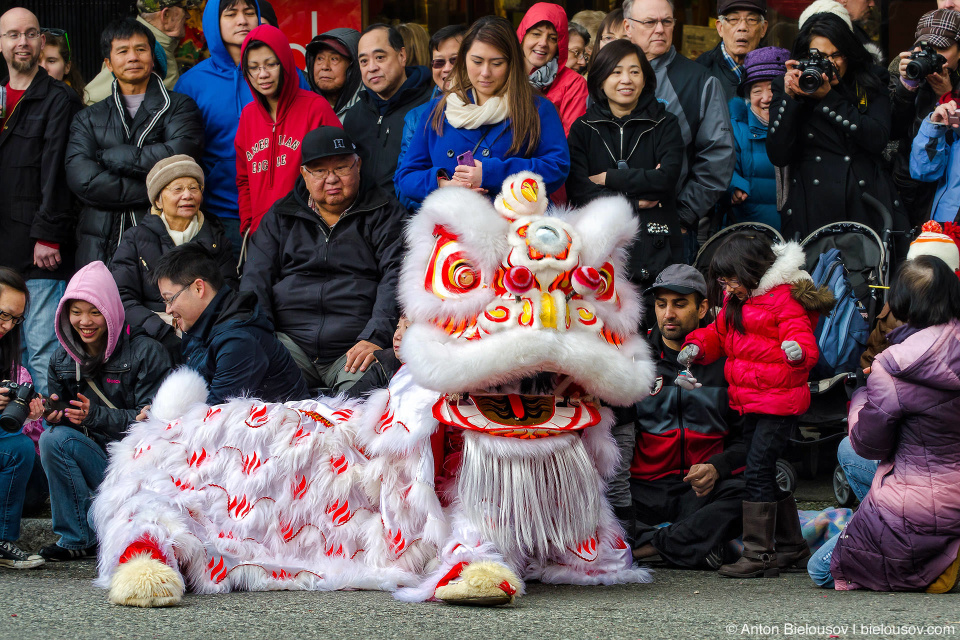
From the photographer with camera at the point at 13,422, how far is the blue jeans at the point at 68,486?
3.9 inches

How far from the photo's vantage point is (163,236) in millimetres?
6293

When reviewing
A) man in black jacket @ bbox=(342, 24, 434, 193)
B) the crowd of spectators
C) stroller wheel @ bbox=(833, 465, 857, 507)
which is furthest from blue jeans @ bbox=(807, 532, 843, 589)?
man in black jacket @ bbox=(342, 24, 434, 193)

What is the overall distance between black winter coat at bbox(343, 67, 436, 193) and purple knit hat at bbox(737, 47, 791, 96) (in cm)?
187

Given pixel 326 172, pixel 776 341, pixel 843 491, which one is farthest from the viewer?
pixel 326 172

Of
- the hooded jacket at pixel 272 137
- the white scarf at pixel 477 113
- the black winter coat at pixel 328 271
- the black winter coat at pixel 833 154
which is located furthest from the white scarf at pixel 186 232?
the black winter coat at pixel 833 154

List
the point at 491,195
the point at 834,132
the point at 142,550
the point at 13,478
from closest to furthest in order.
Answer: the point at 142,550 → the point at 13,478 → the point at 491,195 → the point at 834,132

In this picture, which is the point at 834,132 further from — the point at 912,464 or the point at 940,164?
the point at 912,464

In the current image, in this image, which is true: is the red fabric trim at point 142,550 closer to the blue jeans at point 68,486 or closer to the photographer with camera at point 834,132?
the blue jeans at point 68,486

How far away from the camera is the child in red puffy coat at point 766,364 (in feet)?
15.7

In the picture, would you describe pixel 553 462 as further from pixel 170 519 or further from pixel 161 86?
pixel 161 86

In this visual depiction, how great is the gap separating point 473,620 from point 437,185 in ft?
8.90

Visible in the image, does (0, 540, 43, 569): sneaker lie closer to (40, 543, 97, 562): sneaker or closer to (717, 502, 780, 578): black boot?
(40, 543, 97, 562): sneaker

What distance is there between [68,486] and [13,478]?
231 millimetres

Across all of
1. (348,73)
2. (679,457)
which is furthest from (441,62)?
(679,457)
